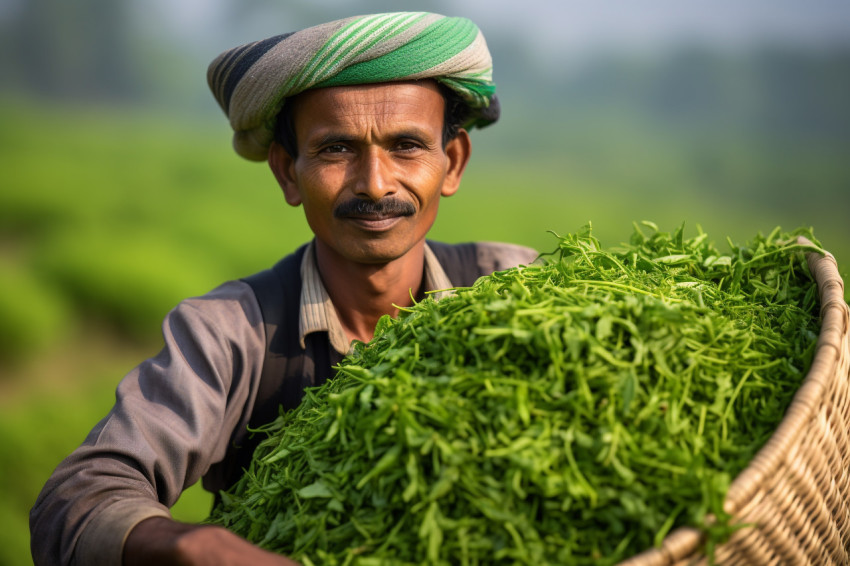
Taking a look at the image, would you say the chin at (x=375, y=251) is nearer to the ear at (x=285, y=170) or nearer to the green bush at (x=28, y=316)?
the ear at (x=285, y=170)

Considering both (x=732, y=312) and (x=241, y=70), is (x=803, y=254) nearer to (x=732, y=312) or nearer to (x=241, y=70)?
(x=732, y=312)

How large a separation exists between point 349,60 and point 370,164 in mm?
254

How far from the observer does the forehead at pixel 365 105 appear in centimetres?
197

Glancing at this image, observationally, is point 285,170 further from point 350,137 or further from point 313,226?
point 350,137

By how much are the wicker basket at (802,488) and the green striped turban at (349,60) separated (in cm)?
110

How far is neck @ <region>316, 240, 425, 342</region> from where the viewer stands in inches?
86.5

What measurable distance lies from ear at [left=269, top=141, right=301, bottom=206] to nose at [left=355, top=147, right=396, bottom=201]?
294 millimetres

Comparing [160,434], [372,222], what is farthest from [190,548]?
[372,222]

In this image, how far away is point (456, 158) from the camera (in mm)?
2369

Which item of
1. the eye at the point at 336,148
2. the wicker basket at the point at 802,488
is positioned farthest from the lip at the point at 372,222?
the wicker basket at the point at 802,488

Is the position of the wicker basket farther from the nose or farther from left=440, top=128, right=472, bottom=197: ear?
left=440, top=128, right=472, bottom=197: ear

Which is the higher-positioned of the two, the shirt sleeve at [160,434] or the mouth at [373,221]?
the mouth at [373,221]

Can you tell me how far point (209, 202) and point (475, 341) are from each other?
7654 millimetres

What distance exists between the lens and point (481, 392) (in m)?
1.29
